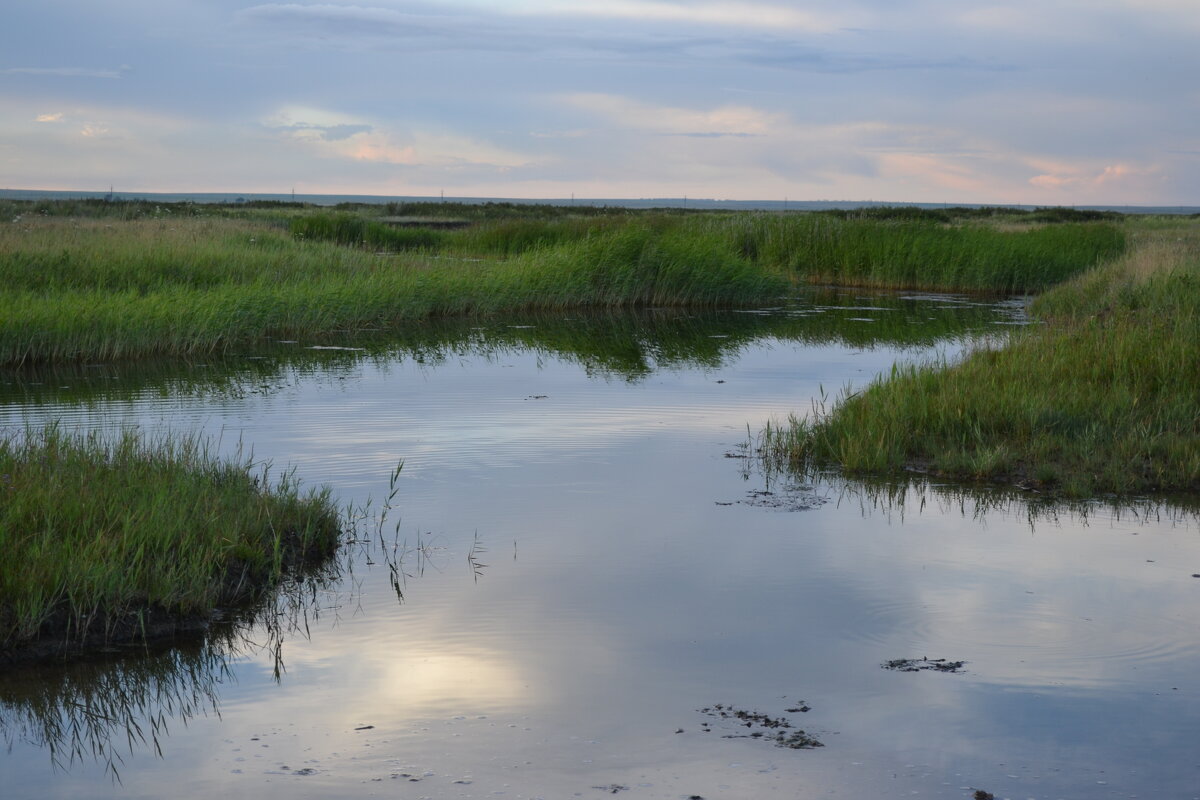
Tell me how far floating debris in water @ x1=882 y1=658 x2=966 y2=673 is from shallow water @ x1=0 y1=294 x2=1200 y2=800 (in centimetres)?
9

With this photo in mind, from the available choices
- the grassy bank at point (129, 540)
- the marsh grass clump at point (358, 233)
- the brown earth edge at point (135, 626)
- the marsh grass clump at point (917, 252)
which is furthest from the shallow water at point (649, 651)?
the marsh grass clump at point (358, 233)

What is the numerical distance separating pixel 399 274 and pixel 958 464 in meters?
15.5

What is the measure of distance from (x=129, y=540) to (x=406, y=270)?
59.6 ft

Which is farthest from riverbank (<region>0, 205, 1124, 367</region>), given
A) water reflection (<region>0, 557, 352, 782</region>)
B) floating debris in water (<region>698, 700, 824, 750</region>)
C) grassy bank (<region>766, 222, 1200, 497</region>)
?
floating debris in water (<region>698, 700, 824, 750</region>)

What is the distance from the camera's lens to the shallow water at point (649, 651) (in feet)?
14.3

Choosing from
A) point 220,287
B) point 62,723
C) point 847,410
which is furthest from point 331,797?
point 220,287

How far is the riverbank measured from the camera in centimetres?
1658

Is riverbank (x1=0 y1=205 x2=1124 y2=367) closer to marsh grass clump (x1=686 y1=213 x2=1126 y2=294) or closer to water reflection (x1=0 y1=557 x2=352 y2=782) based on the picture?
marsh grass clump (x1=686 y1=213 x2=1126 y2=294)

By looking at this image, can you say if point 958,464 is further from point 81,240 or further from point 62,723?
point 81,240

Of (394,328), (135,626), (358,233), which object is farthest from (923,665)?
(358,233)

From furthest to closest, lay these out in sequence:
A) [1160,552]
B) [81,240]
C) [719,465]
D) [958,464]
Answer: [81,240]
[719,465]
[958,464]
[1160,552]

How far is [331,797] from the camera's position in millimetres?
4109

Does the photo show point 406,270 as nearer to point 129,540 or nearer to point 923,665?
point 129,540

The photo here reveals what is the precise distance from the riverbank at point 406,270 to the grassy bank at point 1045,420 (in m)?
10.1
